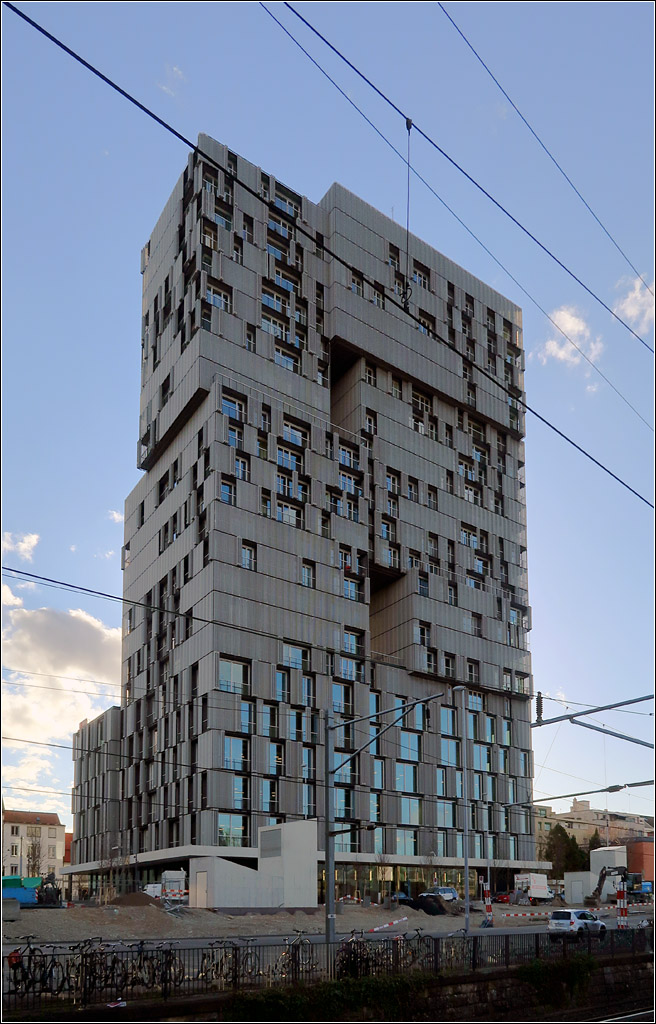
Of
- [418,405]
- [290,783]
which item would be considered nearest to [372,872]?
[290,783]

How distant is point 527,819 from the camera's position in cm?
11362

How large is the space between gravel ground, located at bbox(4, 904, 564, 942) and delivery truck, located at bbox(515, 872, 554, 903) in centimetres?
2565

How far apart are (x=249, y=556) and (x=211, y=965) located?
218 feet

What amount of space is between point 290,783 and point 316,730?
5.82 m

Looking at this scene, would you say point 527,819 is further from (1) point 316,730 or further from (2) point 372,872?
(1) point 316,730

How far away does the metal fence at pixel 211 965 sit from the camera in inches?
969

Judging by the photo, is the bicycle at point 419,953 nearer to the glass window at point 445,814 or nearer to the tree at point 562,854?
the glass window at point 445,814

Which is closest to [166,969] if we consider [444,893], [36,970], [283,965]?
[36,970]

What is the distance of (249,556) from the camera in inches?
3676

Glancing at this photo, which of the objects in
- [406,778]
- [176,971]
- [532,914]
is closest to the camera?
[176,971]

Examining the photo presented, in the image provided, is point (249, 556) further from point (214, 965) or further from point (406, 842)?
point (214, 965)

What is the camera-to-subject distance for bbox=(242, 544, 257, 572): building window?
92.7 m

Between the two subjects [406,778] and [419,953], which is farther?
[406,778]

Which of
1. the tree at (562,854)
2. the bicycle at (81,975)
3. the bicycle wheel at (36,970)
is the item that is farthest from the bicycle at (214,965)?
the tree at (562,854)
